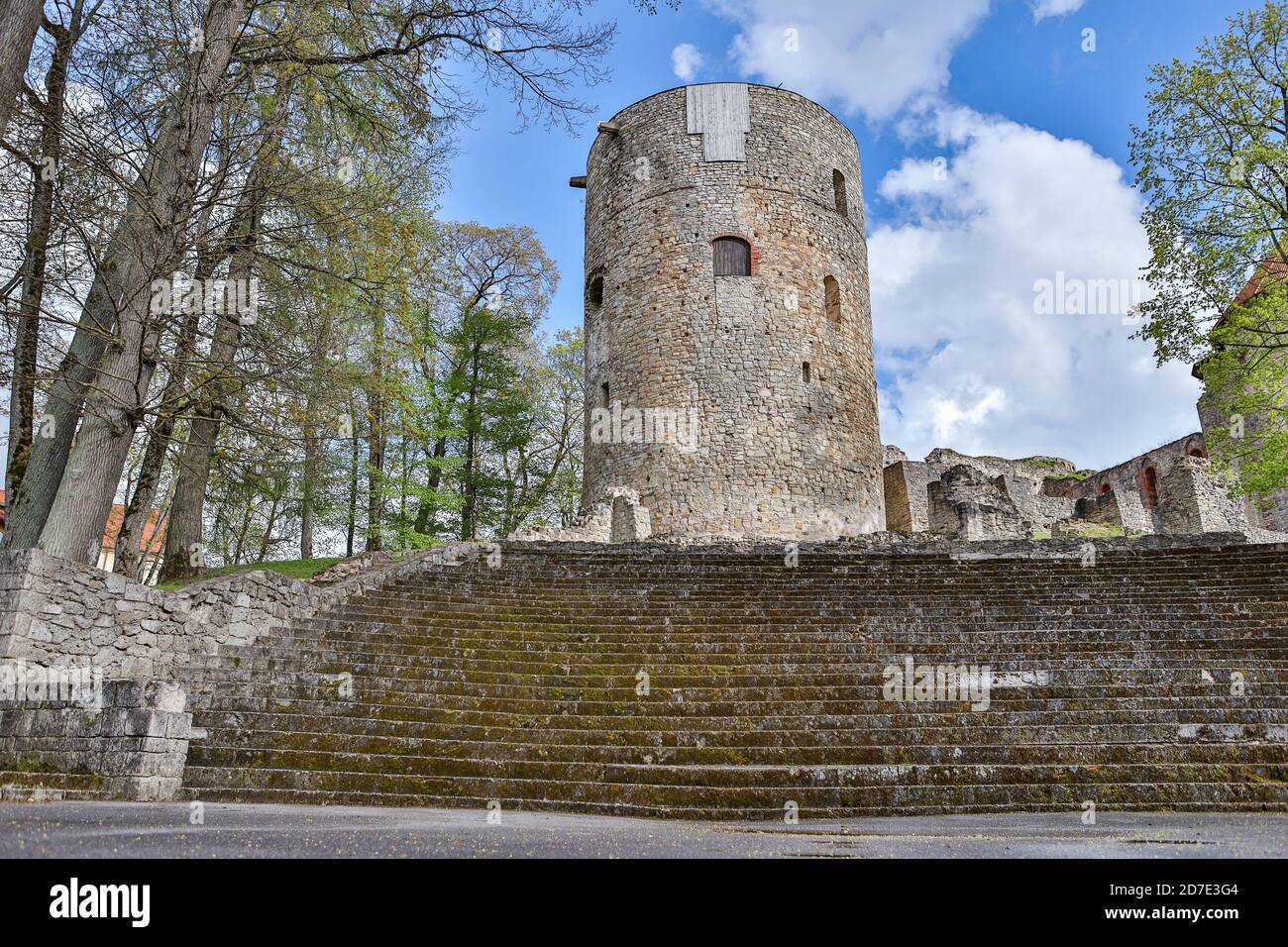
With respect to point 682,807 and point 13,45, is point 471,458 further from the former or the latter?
point 682,807

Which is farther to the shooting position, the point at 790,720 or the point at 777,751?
the point at 790,720

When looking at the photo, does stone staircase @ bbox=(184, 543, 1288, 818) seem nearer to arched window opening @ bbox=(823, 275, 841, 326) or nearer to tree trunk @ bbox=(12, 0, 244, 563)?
tree trunk @ bbox=(12, 0, 244, 563)

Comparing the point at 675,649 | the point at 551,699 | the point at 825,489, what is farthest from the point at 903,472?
the point at 551,699

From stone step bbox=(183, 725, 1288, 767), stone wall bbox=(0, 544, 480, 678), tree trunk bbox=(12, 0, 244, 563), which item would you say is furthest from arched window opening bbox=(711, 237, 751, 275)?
stone step bbox=(183, 725, 1288, 767)

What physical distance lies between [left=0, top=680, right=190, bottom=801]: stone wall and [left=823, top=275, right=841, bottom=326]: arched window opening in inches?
682

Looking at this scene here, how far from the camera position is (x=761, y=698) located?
749cm

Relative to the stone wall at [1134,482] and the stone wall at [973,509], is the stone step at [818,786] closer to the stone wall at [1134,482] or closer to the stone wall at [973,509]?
the stone wall at [973,509]

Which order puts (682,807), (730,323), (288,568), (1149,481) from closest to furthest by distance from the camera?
1. (682,807)
2. (288,568)
3. (730,323)
4. (1149,481)

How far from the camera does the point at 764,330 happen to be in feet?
62.5

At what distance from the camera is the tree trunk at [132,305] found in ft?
25.4

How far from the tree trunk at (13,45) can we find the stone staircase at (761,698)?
215 inches

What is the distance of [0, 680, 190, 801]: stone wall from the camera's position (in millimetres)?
5293

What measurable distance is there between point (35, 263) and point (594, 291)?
13.8 m

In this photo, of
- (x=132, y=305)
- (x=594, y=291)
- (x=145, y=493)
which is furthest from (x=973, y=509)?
(x=132, y=305)
